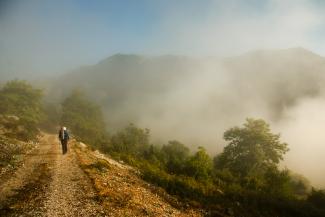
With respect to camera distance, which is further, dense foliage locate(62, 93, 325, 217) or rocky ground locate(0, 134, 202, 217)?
dense foliage locate(62, 93, 325, 217)

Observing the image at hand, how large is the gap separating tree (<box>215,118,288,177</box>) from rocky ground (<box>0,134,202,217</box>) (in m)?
40.9

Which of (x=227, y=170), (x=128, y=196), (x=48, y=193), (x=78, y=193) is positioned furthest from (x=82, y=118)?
(x=48, y=193)

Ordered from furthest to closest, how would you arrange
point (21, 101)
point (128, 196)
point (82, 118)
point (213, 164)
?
point (82, 118) → point (21, 101) → point (213, 164) → point (128, 196)

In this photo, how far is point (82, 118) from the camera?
118 meters

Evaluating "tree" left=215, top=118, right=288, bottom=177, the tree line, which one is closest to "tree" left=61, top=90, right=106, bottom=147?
the tree line

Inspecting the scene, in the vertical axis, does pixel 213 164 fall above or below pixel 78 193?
below

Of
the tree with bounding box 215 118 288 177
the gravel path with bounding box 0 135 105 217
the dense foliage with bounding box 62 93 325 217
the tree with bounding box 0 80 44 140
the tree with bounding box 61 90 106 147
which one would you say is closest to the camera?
the gravel path with bounding box 0 135 105 217

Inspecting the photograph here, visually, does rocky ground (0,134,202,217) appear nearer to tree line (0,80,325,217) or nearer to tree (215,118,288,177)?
tree line (0,80,325,217)

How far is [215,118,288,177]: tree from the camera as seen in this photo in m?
63.7

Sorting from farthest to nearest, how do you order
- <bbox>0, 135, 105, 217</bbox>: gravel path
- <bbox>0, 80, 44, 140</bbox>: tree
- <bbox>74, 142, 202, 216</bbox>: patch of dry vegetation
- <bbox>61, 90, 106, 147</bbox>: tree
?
<bbox>61, 90, 106, 147</bbox>: tree, <bbox>0, 80, 44, 140</bbox>: tree, <bbox>74, 142, 202, 216</bbox>: patch of dry vegetation, <bbox>0, 135, 105, 217</bbox>: gravel path

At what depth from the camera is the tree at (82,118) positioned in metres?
111

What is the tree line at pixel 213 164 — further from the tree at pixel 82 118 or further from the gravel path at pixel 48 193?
the gravel path at pixel 48 193

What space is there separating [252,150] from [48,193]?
51.5 m

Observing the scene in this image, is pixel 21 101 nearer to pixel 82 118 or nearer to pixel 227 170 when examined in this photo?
pixel 82 118
